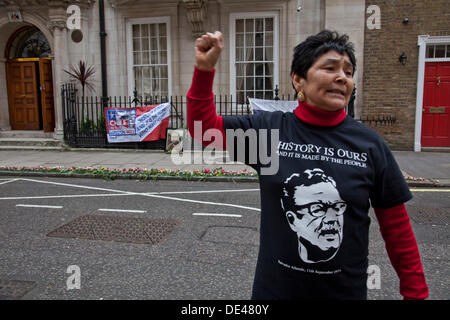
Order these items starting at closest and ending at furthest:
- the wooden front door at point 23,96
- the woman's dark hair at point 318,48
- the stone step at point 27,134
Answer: the woman's dark hair at point 318,48 < the stone step at point 27,134 < the wooden front door at point 23,96

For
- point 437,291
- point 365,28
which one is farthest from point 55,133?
point 437,291

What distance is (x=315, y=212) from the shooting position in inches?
62.2

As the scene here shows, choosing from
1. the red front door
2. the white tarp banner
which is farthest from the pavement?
the white tarp banner

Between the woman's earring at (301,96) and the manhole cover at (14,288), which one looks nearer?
the woman's earring at (301,96)

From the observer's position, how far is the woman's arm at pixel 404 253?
1625mm

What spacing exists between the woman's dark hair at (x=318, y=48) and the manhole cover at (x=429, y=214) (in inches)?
177

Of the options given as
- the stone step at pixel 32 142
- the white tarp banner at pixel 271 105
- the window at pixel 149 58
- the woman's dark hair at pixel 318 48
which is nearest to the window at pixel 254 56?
the white tarp banner at pixel 271 105

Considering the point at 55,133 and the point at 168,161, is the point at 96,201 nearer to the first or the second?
the point at 168,161

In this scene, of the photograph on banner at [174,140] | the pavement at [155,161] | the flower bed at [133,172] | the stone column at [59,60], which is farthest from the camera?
the stone column at [59,60]

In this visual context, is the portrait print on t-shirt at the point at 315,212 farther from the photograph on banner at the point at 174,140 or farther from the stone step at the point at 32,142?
the stone step at the point at 32,142

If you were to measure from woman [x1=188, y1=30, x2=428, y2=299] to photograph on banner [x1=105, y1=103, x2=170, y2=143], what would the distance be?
416 inches

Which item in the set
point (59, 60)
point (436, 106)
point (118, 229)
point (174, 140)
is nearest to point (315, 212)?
point (118, 229)

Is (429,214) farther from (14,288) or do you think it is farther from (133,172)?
(133,172)

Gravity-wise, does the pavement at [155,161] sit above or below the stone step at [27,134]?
below
